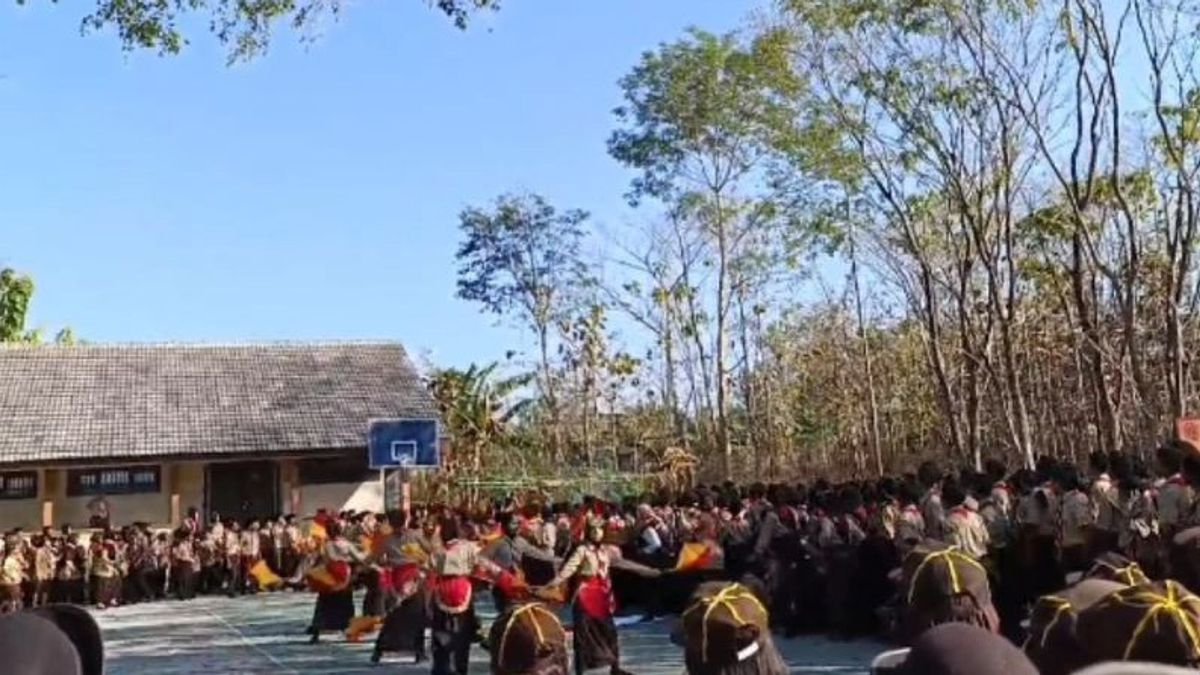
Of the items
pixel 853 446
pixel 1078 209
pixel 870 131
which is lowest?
pixel 853 446

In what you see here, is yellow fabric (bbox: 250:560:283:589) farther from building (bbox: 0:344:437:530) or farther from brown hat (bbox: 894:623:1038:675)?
brown hat (bbox: 894:623:1038:675)

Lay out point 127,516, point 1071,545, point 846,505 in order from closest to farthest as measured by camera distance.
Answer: point 1071,545 < point 846,505 < point 127,516

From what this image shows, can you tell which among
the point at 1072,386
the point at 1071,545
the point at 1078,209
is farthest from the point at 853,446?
the point at 1071,545

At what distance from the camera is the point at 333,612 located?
54.5ft

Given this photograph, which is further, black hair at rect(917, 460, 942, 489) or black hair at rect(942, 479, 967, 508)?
black hair at rect(917, 460, 942, 489)

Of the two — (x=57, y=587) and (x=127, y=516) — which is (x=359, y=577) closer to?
(x=57, y=587)

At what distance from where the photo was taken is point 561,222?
36.6 metres

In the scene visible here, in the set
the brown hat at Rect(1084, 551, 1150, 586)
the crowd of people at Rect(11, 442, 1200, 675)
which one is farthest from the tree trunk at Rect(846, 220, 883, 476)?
the brown hat at Rect(1084, 551, 1150, 586)

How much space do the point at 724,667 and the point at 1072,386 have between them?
24643 millimetres

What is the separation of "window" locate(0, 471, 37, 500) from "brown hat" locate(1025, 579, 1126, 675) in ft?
84.4

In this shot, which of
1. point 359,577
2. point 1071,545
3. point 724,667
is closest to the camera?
point 724,667

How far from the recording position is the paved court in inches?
517

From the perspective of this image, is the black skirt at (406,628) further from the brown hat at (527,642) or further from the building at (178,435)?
the building at (178,435)

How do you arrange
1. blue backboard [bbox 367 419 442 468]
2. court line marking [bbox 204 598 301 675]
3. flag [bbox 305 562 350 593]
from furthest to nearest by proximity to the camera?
blue backboard [bbox 367 419 442 468] < flag [bbox 305 562 350 593] < court line marking [bbox 204 598 301 675]
